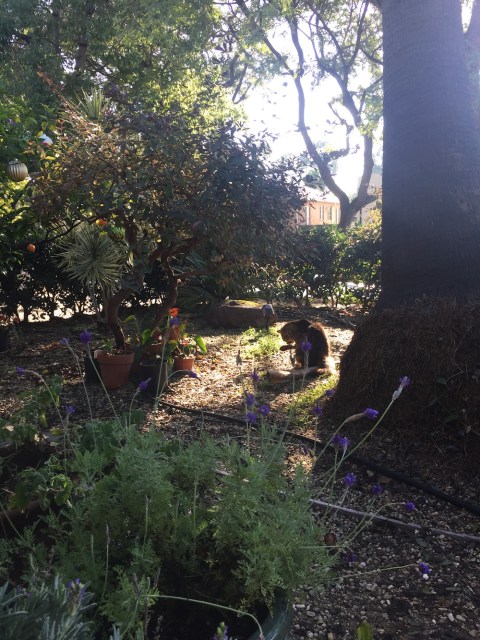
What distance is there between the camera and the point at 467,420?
3.35m

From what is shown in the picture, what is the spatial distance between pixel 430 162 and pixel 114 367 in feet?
10.2

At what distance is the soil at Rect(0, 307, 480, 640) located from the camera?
218 centimetres

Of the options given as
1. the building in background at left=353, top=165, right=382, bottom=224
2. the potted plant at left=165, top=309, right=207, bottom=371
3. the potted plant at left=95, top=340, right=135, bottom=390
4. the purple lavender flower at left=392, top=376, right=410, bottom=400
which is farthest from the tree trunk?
the building in background at left=353, top=165, right=382, bottom=224

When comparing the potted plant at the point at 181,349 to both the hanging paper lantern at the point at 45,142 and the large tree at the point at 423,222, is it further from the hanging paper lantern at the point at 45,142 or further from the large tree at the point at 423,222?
the hanging paper lantern at the point at 45,142

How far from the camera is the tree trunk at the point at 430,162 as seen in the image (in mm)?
3859

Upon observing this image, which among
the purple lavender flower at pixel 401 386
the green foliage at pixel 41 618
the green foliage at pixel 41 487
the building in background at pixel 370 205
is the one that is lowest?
the green foliage at pixel 41 487

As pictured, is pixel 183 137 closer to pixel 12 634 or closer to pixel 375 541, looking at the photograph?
pixel 375 541

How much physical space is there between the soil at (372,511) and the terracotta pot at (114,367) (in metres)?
0.09

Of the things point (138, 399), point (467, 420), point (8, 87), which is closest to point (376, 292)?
point (138, 399)

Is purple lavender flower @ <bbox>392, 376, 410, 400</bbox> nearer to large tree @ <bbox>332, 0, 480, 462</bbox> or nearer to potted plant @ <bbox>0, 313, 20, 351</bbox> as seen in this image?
large tree @ <bbox>332, 0, 480, 462</bbox>

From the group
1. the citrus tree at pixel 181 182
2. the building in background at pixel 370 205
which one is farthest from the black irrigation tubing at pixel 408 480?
the building in background at pixel 370 205

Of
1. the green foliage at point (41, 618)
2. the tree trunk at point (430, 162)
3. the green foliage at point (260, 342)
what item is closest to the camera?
the green foliage at point (41, 618)

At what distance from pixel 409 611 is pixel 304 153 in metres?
3.85

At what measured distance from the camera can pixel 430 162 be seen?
392 centimetres
